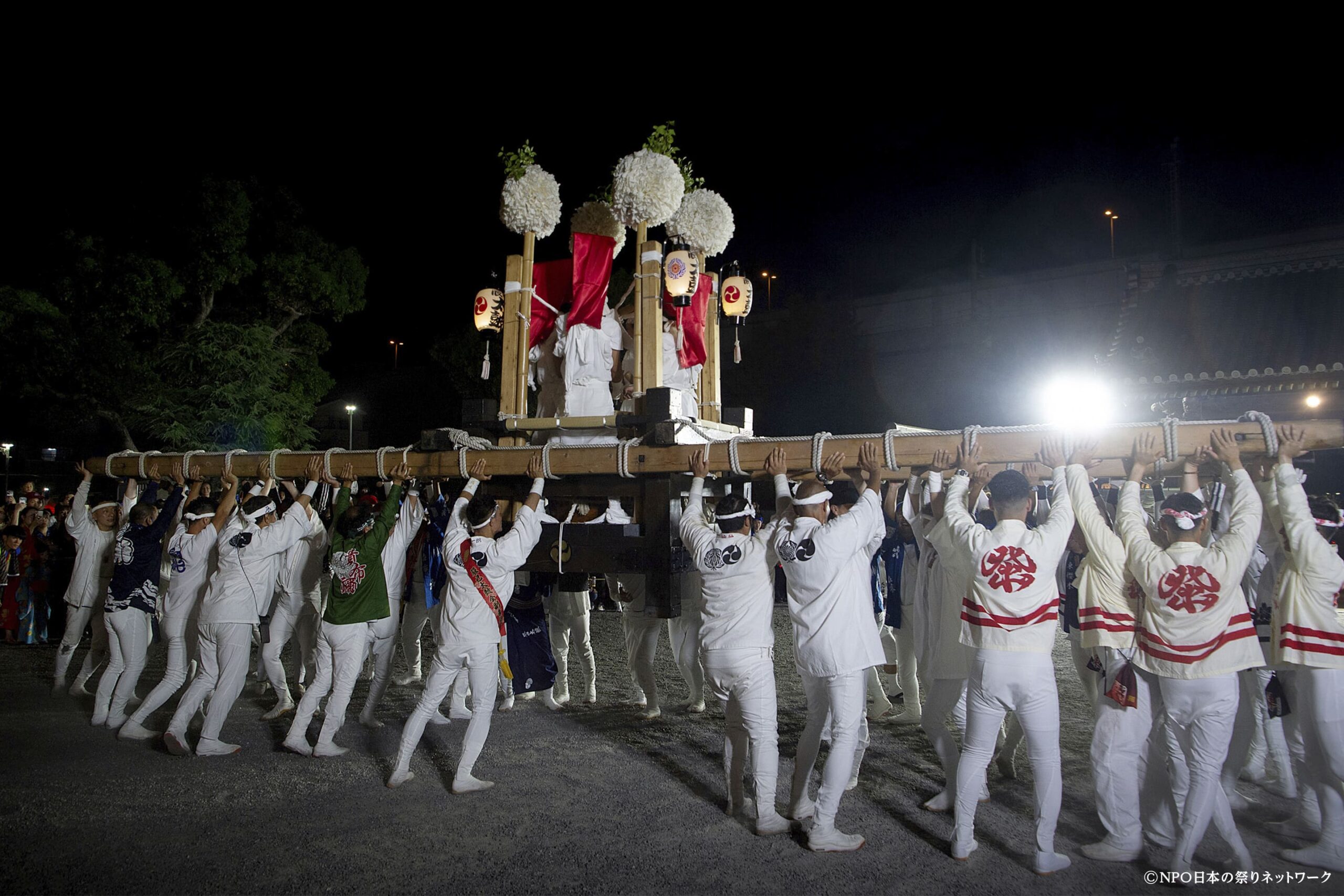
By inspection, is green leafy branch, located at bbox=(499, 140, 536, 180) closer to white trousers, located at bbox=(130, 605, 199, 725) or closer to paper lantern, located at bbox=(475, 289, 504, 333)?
paper lantern, located at bbox=(475, 289, 504, 333)

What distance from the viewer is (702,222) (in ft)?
23.2

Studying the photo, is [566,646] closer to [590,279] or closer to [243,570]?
[243,570]

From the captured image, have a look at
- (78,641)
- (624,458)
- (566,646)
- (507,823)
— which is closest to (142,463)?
(78,641)

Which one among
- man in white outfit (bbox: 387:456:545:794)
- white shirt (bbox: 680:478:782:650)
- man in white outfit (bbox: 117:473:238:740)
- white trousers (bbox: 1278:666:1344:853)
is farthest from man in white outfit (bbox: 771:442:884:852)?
man in white outfit (bbox: 117:473:238:740)

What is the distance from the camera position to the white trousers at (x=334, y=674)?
5.70 meters

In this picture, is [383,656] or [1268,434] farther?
[383,656]

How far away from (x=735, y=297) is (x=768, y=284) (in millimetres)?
16317

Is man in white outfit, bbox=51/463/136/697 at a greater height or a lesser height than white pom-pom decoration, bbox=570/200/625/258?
lesser

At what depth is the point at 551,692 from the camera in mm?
7199

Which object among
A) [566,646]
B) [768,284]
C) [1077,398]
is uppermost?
[768,284]

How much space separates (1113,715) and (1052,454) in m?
1.34

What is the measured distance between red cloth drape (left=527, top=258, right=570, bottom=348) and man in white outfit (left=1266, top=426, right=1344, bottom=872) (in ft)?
15.9

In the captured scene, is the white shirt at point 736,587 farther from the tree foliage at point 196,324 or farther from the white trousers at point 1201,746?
the tree foliage at point 196,324

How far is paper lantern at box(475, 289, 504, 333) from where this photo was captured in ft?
23.4
